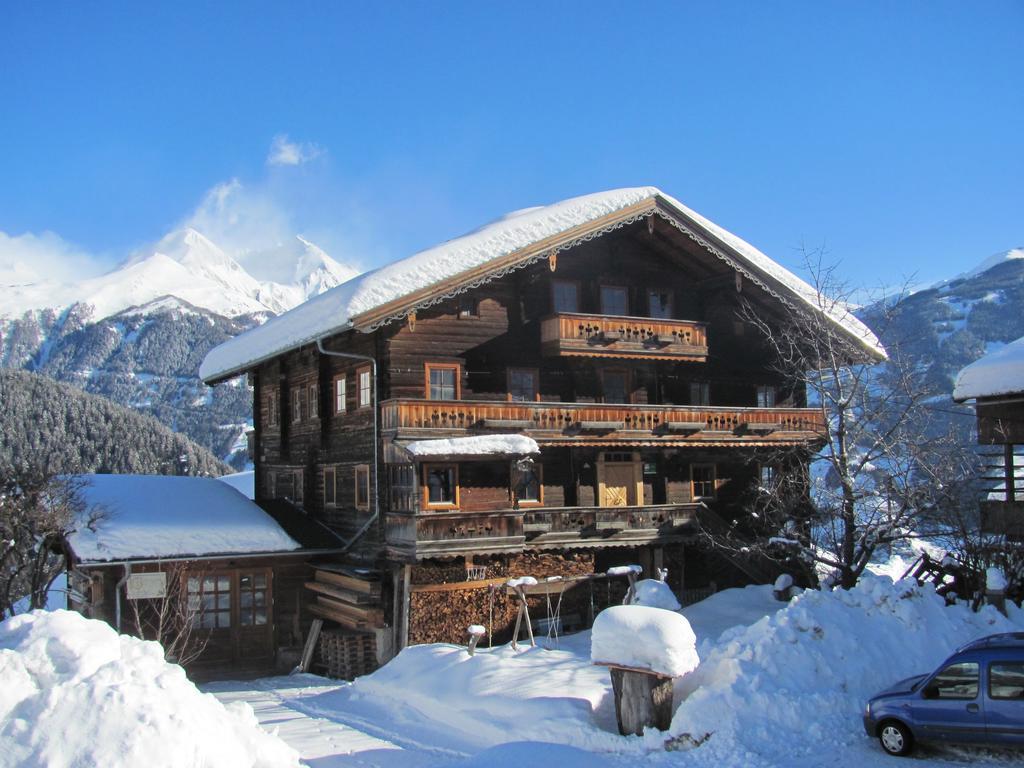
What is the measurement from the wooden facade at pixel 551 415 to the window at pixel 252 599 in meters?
2.54

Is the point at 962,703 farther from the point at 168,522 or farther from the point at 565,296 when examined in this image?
the point at 168,522

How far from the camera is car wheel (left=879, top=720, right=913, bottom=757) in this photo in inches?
534

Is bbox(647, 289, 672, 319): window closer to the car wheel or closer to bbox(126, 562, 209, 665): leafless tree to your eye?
bbox(126, 562, 209, 665): leafless tree

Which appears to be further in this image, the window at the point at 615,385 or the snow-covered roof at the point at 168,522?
the window at the point at 615,385

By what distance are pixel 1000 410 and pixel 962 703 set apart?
15304 mm

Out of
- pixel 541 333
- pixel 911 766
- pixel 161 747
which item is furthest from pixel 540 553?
pixel 161 747

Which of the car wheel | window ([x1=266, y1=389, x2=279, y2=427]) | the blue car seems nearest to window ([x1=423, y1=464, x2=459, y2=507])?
window ([x1=266, y1=389, x2=279, y2=427])

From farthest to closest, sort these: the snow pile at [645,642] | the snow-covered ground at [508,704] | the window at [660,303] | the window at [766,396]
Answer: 1. the window at [766,396]
2. the window at [660,303]
3. the snow pile at [645,642]
4. the snow-covered ground at [508,704]

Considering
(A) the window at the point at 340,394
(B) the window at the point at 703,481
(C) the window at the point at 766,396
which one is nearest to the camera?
(A) the window at the point at 340,394

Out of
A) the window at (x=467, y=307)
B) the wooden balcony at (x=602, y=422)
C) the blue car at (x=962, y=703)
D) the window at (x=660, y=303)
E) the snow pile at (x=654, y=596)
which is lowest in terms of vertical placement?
the blue car at (x=962, y=703)

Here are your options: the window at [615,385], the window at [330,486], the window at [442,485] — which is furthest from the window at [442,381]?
the window at [615,385]

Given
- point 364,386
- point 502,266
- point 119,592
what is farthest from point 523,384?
point 119,592

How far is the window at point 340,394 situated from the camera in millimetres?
30000

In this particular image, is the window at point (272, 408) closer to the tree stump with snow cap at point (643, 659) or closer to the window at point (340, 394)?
the window at point (340, 394)
